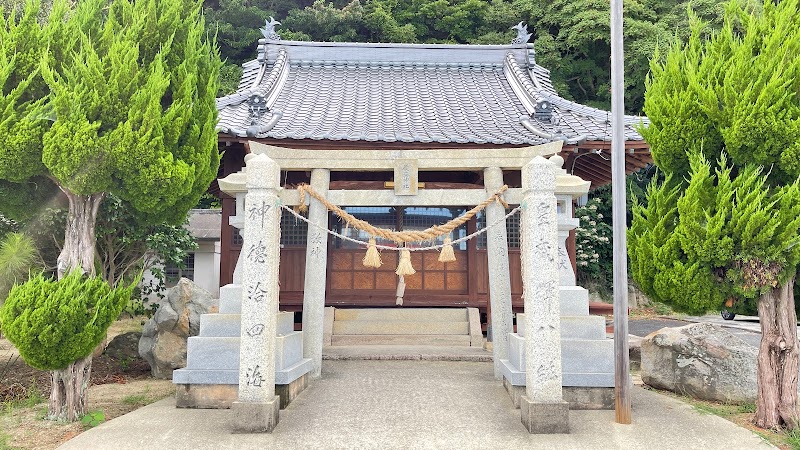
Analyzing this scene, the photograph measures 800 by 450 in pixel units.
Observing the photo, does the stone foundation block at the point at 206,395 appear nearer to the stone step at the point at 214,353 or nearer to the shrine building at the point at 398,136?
the stone step at the point at 214,353

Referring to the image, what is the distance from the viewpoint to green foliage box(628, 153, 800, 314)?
517 cm

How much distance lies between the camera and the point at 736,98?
5.37 metres

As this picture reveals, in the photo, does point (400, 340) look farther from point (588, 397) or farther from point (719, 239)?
point (719, 239)

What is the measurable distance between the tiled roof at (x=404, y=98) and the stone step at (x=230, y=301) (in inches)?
133

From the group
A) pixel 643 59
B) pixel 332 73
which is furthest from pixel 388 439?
pixel 643 59

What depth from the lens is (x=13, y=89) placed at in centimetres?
566

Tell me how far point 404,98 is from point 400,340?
20.0ft

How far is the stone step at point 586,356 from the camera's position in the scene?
20.2 ft

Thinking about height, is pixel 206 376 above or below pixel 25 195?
below

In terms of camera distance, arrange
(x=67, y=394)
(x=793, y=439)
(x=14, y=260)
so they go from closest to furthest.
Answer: (x=793, y=439) < (x=67, y=394) < (x=14, y=260)

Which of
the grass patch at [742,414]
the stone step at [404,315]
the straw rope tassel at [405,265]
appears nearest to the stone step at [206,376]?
the straw rope tassel at [405,265]

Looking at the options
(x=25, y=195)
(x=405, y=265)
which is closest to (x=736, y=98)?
(x=405, y=265)

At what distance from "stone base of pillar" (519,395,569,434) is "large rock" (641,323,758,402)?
9.42 feet

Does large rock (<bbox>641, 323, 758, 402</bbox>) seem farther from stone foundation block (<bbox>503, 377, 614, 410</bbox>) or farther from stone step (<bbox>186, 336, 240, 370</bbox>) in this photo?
stone step (<bbox>186, 336, 240, 370</bbox>)
